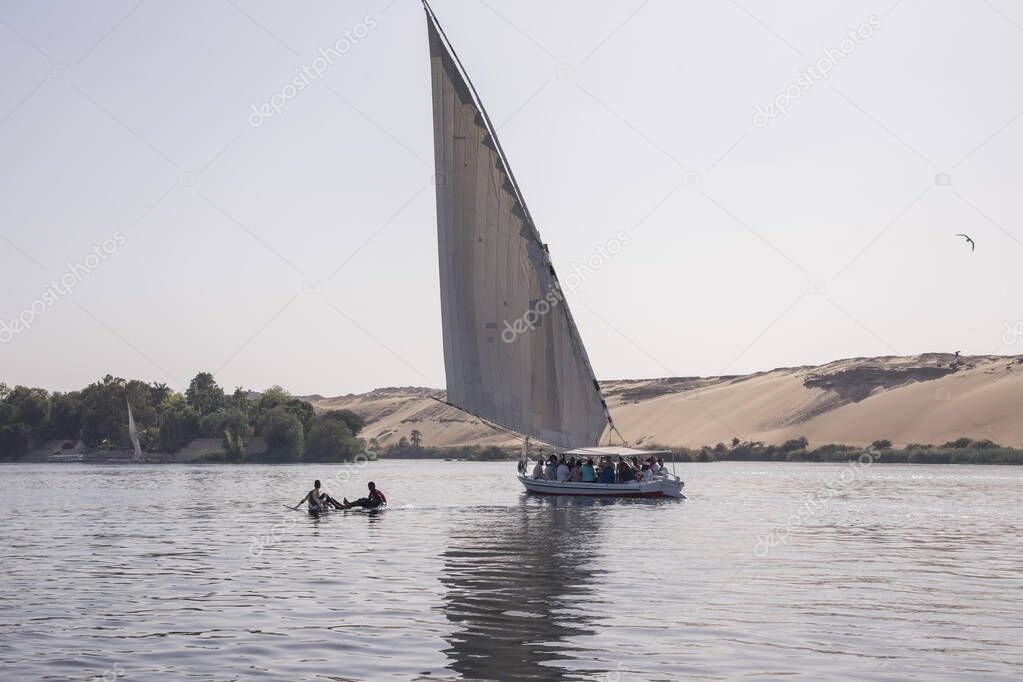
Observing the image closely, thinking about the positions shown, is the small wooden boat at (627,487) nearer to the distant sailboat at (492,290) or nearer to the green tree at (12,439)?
the distant sailboat at (492,290)

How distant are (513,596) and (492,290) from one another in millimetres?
27039

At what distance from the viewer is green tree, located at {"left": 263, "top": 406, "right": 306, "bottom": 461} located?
550 ft

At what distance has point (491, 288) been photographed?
4997 cm

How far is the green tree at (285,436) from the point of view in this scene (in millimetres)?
167625

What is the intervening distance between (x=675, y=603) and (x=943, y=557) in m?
12.9

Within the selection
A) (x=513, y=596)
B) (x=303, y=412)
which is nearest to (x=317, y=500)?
(x=513, y=596)

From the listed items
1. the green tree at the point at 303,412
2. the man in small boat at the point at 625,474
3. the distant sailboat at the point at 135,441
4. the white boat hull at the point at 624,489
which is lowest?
the white boat hull at the point at 624,489

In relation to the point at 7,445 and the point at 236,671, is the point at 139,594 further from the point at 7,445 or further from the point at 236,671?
the point at 7,445

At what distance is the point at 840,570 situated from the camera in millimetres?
29172

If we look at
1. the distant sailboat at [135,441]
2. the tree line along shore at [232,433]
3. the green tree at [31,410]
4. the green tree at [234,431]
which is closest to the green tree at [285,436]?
the tree line along shore at [232,433]

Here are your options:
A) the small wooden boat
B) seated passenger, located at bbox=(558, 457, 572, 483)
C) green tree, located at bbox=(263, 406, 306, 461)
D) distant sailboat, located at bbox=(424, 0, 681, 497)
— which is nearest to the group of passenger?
seated passenger, located at bbox=(558, 457, 572, 483)

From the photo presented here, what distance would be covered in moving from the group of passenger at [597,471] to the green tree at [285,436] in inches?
4375

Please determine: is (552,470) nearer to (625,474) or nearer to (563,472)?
(563,472)

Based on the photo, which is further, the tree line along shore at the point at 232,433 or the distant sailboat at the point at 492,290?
the tree line along shore at the point at 232,433
